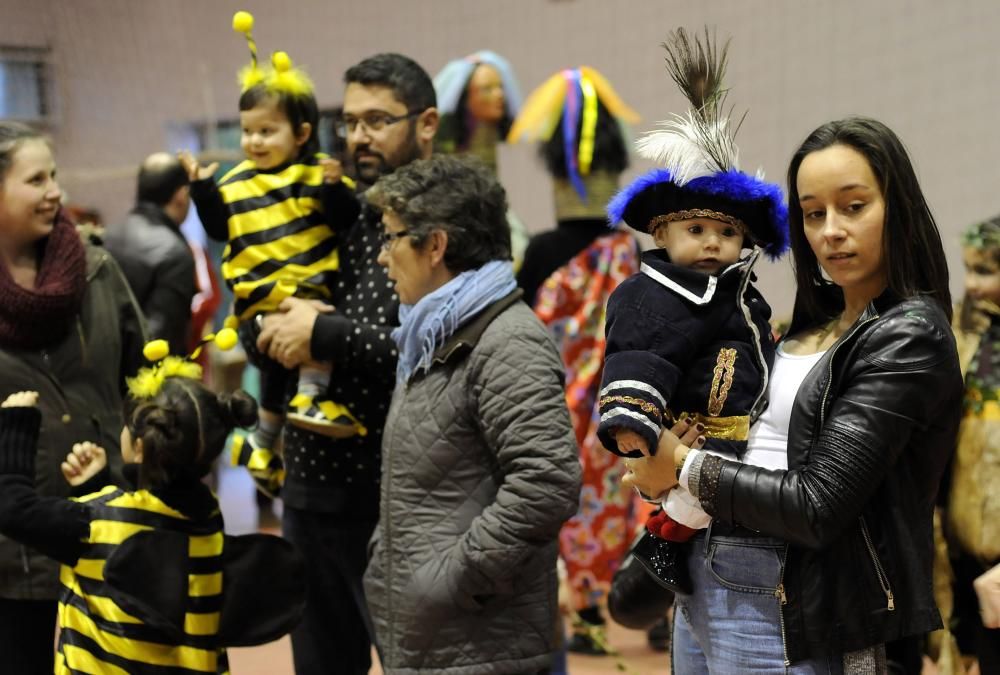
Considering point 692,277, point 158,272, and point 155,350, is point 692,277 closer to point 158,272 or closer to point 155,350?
point 155,350

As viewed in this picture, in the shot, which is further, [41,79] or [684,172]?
[41,79]

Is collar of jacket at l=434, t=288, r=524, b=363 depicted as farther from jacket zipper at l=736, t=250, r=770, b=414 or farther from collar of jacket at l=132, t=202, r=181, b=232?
collar of jacket at l=132, t=202, r=181, b=232

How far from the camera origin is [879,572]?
171 cm

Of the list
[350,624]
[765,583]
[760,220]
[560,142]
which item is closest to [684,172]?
[760,220]

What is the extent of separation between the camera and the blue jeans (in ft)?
5.89

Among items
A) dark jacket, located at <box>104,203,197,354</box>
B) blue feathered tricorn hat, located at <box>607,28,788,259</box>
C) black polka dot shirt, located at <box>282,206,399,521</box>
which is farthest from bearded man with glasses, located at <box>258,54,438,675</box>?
dark jacket, located at <box>104,203,197,354</box>

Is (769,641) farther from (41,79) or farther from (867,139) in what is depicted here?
(41,79)

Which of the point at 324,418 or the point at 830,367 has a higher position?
the point at 830,367

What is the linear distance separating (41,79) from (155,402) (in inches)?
174

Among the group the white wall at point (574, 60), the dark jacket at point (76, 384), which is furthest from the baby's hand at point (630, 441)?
the white wall at point (574, 60)

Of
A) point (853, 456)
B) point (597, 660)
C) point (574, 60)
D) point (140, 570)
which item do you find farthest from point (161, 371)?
point (574, 60)

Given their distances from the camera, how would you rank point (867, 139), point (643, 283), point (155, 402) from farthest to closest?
1. point (155, 402)
2. point (643, 283)
3. point (867, 139)

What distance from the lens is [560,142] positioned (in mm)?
4387

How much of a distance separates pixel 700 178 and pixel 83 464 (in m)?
1.58
